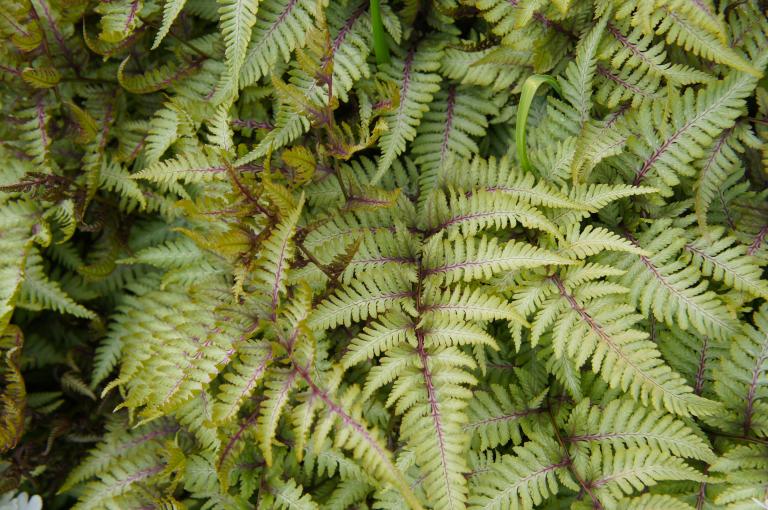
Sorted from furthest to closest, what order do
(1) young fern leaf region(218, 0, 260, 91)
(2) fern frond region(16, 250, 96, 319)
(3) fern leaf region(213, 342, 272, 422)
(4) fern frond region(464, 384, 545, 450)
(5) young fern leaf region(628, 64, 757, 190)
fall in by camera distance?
(2) fern frond region(16, 250, 96, 319)
(4) fern frond region(464, 384, 545, 450)
(1) young fern leaf region(218, 0, 260, 91)
(5) young fern leaf region(628, 64, 757, 190)
(3) fern leaf region(213, 342, 272, 422)

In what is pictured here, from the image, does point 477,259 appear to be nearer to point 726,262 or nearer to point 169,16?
point 726,262

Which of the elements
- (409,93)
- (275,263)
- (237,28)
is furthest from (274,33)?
(275,263)

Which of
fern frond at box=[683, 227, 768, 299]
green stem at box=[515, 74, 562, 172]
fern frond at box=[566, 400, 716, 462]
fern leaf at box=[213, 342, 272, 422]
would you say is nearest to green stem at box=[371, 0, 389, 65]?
green stem at box=[515, 74, 562, 172]

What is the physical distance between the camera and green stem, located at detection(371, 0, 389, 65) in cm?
217

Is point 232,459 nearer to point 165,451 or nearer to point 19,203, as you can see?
point 165,451

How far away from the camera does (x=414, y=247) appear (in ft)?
7.00

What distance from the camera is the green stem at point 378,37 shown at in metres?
2.17

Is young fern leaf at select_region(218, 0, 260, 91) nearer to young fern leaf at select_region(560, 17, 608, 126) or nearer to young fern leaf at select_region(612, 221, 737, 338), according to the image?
young fern leaf at select_region(560, 17, 608, 126)

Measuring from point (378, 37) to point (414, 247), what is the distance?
85 cm

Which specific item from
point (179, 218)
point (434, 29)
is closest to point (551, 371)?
point (434, 29)

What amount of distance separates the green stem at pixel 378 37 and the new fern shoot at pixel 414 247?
1cm

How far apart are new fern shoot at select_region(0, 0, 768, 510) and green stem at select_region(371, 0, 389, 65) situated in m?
0.01

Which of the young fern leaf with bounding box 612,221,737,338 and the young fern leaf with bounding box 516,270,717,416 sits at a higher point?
the young fern leaf with bounding box 612,221,737,338

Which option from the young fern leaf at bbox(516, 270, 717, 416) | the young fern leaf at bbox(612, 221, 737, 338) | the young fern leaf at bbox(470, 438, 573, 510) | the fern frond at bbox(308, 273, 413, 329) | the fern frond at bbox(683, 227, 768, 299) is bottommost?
the young fern leaf at bbox(470, 438, 573, 510)
